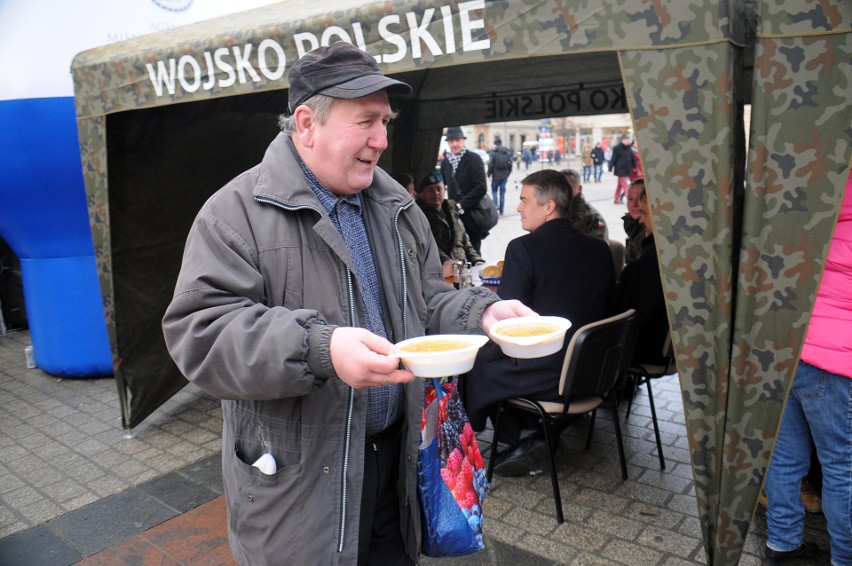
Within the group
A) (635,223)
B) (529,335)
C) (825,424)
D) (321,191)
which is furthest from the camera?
(635,223)

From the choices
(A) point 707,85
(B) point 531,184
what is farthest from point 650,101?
(B) point 531,184

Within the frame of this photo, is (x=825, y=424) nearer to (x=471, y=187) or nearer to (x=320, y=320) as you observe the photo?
(x=320, y=320)

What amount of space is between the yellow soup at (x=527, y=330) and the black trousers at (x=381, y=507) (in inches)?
18.0

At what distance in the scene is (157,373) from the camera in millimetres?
4852

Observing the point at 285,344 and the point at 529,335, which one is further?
the point at 529,335

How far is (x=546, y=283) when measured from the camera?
3.52 metres

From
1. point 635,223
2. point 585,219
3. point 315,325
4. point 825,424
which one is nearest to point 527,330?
point 315,325

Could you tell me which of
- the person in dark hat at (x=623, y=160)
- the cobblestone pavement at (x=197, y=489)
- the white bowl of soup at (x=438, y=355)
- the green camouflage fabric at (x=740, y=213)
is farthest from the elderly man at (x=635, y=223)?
the person in dark hat at (x=623, y=160)

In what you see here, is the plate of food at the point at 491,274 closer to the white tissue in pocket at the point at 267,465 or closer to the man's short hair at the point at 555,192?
the man's short hair at the point at 555,192

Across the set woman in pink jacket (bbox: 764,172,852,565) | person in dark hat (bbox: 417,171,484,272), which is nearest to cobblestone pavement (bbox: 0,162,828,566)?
woman in pink jacket (bbox: 764,172,852,565)

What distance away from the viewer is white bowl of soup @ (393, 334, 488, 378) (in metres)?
1.44

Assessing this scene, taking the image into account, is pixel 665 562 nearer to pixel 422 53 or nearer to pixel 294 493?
pixel 294 493

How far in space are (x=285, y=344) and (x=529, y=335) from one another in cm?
63

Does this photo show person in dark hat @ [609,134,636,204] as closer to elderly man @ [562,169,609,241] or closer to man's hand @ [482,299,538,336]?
elderly man @ [562,169,609,241]
